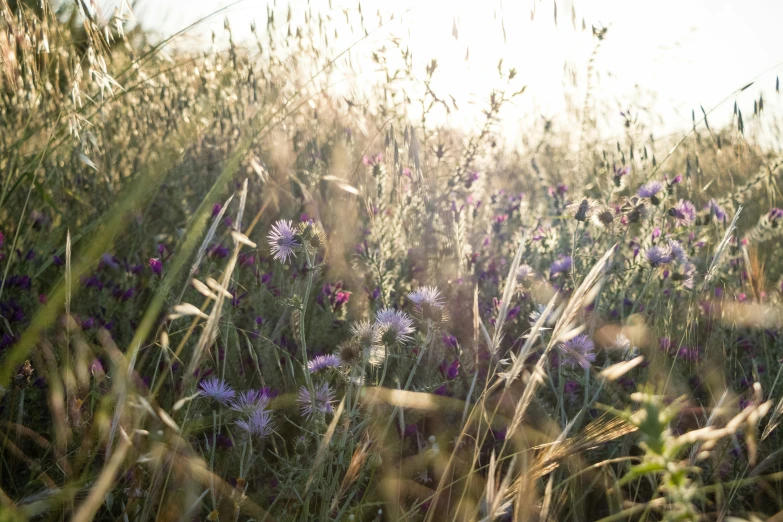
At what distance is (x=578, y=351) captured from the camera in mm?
1413

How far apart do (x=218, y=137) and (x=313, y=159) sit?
649 mm

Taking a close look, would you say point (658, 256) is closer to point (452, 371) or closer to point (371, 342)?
point (452, 371)

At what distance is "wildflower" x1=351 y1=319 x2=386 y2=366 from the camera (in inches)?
45.6

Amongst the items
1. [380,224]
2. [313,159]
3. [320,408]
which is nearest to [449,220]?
Result: [380,224]

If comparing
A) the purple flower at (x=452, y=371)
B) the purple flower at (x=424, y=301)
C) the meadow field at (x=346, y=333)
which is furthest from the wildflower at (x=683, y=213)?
the purple flower at (x=424, y=301)

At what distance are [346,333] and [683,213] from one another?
1155 mm

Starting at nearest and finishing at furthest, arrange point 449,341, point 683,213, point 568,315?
point 568,315 → point 449,341 → point 683,213

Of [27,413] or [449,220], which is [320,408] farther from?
[449,220]

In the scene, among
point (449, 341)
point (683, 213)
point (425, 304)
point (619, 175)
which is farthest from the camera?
point (619, 175)

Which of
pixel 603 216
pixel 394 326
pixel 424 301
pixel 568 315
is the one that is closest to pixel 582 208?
pixel 603 216

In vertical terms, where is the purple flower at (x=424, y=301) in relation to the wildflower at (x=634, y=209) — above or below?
above

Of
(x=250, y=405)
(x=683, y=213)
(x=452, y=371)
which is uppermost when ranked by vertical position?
(x=250, y=405)

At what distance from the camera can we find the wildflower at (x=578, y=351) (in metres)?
1.31

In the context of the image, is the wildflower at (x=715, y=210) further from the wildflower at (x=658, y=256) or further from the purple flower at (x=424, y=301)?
the purple flower at (x=424, y=301)
